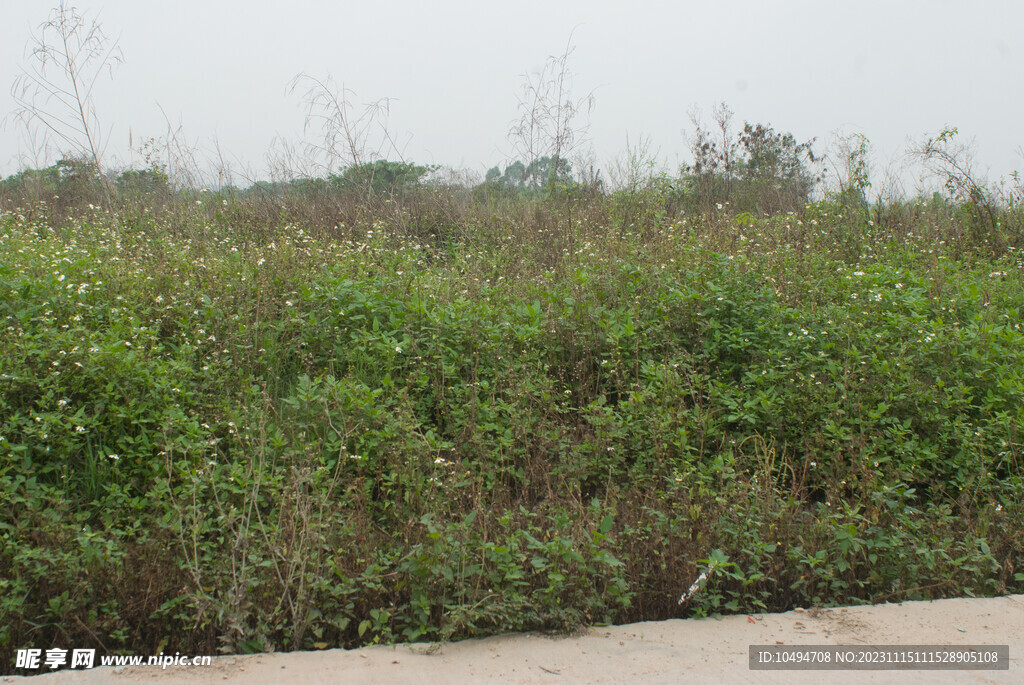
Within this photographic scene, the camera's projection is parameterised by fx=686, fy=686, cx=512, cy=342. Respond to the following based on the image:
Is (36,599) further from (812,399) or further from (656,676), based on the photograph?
(812,399)

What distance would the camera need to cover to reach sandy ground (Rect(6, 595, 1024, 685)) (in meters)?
2.28

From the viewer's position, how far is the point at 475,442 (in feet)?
12.6

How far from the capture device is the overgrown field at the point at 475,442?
265 cm

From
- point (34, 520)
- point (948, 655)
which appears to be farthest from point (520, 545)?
point (34, 520)

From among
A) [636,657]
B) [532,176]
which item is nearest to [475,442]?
[636,657]

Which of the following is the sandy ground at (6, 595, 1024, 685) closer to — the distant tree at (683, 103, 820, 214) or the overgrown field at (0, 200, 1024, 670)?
the overgrown field at (0, 200, 1024, 670)

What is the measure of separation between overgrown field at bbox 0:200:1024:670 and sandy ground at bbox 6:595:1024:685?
0.37ft

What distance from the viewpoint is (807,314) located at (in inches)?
195

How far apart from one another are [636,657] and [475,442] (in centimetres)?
165

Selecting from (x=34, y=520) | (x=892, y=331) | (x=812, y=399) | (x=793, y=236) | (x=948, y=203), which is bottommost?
(x=34, y=520)

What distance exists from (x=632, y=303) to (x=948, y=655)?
3.11 meters

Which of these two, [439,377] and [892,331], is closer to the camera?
[439,377]

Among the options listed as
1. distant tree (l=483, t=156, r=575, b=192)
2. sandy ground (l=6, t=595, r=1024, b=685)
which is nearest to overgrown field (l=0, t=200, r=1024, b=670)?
sandy ground (l=6, t=595, r=1024, b=685)

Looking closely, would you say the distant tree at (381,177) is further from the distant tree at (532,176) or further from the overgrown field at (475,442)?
the overgrown field at (475,442)
